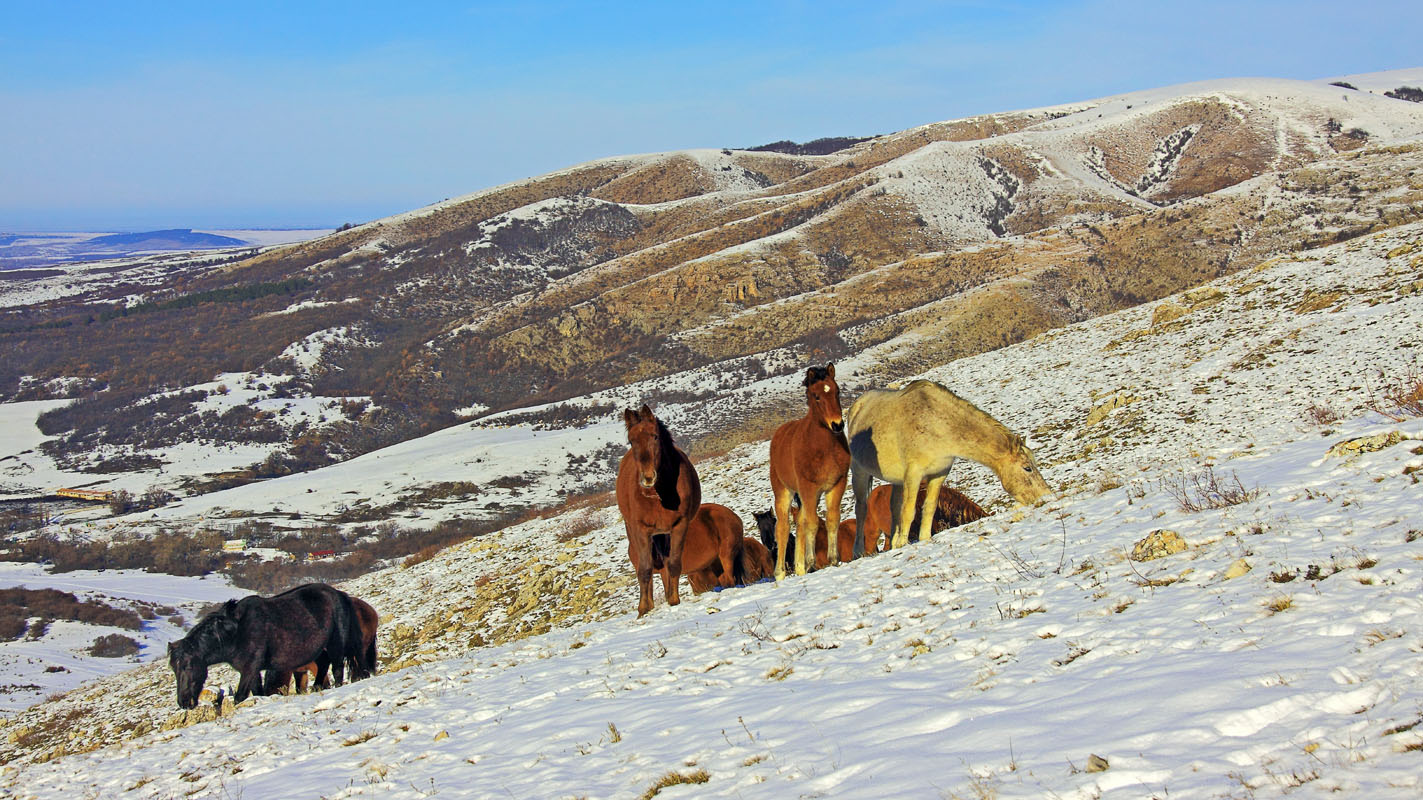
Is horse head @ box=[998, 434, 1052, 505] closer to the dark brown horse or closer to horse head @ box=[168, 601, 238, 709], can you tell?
→ the dark brown horse

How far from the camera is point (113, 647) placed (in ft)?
98.8

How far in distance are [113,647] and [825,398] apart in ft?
105

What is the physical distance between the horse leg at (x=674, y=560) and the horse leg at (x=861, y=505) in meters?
2.80

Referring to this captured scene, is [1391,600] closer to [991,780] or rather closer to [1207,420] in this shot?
[991,780]

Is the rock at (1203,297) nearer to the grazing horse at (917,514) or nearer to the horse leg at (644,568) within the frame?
the grazing horse at (917,514)

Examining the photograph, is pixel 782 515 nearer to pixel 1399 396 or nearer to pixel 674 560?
pixel 674 560

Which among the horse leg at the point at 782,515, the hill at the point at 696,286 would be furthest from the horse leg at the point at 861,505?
the hill at the point at 696,286

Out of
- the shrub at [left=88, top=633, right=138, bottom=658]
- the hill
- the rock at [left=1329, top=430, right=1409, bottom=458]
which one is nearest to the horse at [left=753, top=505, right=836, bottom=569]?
the rock at [left=1329, top=430, right=1409, bottom=458]

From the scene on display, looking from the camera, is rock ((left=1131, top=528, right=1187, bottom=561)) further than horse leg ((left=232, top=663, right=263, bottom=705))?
No

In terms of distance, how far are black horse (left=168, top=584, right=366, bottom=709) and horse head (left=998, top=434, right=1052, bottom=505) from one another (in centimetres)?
1170

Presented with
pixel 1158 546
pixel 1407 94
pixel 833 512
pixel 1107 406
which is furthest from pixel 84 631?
pixel 1407 94

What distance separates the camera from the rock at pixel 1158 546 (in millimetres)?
7555

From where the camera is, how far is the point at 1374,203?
59969 mm

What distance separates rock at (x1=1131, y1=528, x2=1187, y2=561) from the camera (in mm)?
7555
